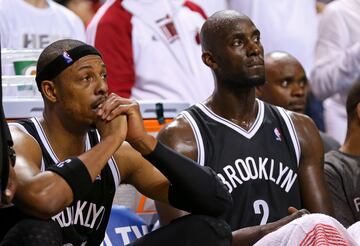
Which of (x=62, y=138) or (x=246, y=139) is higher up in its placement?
(x=62, y=138)

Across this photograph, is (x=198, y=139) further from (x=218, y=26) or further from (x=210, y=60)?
(x=218, y=26)

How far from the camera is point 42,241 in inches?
135

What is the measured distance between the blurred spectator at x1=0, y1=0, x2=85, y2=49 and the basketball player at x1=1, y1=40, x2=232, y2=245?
1632 mm

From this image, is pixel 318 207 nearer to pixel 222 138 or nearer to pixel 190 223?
pixel 222 138

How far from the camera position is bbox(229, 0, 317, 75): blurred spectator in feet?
21.8

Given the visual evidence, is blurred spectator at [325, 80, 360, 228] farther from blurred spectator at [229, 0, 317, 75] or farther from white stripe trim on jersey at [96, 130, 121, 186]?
blurred spectator at [229, 0, 317, 75]

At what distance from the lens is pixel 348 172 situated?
16.1ft

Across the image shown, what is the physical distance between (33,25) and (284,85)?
1.48m

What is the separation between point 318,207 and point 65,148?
4.02 ft

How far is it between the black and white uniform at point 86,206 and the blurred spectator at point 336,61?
275 cm

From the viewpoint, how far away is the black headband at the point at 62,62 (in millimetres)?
3988

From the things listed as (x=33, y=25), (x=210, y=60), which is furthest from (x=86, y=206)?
(x=33, y=25)

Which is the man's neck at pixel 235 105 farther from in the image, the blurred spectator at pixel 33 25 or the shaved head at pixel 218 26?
the blurred spectator at pixel 33 25

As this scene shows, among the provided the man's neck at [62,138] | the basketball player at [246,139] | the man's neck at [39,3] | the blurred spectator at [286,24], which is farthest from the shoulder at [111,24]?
the man's neck at [62,138]
